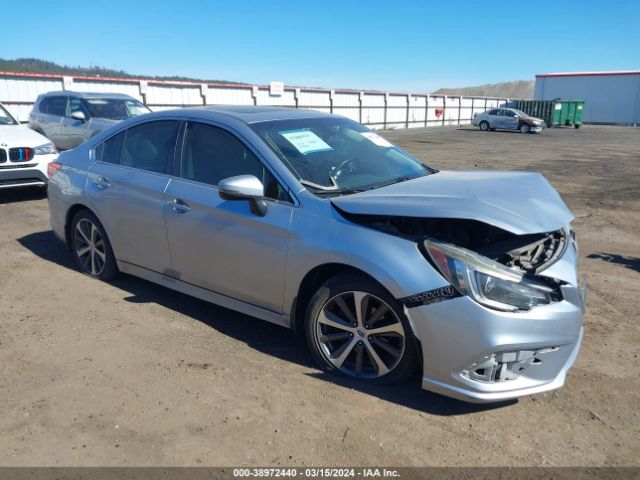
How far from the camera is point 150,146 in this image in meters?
4.52

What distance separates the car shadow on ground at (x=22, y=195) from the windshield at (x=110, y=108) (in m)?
2.73

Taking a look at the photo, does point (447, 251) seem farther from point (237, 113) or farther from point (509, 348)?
point (237, 113)

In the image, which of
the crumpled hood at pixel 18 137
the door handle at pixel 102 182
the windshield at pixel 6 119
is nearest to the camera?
the door handle at pixel 102 182

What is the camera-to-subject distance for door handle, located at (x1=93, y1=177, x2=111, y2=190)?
4.72 m

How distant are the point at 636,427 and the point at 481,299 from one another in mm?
1150

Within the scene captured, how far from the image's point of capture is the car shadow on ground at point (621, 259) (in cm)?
579

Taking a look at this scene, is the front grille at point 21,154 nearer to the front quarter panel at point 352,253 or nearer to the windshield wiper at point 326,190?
the windshield wiper at point 326,190

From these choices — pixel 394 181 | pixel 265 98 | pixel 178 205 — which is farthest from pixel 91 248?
pixel 265 98

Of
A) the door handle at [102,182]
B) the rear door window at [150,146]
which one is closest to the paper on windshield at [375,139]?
the rear door window at [150,146]

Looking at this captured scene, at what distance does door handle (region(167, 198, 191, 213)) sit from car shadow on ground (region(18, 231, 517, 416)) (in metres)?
0.92

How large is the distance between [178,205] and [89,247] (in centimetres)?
162

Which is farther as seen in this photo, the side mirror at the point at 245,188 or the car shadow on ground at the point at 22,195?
the car shadow on ground at the point at 22,195

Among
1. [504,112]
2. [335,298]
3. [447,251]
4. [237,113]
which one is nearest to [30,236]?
[237,113]

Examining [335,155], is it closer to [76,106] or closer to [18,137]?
[18,137]
